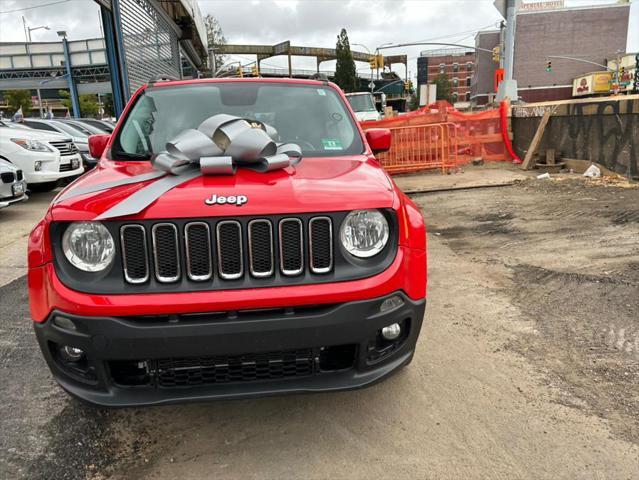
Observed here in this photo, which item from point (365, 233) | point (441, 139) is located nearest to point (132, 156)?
point (365, 233)

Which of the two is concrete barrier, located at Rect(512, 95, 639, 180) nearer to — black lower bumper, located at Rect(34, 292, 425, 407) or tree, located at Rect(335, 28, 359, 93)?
black lower bumper, located at Rect(34, 292, 425, 407)

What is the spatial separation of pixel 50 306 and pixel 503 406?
2.42m

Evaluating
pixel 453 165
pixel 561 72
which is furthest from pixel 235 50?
pixel 561 72

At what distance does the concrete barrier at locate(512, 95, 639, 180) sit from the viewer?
9.09m

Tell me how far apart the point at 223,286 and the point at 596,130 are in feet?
32.7

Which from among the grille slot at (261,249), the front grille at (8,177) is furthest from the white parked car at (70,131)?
the grille slot at (261,249)

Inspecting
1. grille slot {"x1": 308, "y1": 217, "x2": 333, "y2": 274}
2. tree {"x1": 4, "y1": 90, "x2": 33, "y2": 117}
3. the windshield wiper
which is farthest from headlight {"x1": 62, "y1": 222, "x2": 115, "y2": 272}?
tree {"x1": 4, "y1": 90, "x2": 33, "y2": 117}

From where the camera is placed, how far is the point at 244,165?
8.72ft

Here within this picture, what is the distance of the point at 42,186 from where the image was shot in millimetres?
11164

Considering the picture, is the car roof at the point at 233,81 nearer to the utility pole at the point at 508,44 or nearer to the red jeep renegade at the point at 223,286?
the red jeep renegade at the point at 223,286

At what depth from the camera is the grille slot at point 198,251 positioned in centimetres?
221

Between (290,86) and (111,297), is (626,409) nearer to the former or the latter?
(111,297)

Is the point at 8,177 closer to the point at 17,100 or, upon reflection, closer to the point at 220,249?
the point at 220,249

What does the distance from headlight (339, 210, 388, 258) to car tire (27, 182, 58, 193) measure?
418 inches
